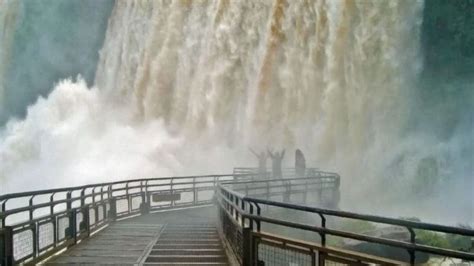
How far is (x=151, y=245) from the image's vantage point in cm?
1317

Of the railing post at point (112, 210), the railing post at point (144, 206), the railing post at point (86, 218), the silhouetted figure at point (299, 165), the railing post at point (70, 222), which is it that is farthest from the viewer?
the silhouetted figure at point (299, 165)

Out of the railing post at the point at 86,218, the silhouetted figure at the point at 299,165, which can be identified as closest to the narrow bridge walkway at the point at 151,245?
the railing post at the point at 86,218

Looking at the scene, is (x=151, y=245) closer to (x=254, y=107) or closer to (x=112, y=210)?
(x=112, y=210)

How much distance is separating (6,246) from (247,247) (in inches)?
142

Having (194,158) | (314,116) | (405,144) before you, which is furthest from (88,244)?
(194,158)

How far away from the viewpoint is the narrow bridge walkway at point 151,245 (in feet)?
37.0

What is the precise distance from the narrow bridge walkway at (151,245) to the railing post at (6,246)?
5.50 feet

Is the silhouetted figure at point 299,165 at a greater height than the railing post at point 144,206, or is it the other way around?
the silhouetted figure at point 299,165

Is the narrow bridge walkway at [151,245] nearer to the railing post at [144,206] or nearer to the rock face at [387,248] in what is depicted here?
the railing post at [144,206]

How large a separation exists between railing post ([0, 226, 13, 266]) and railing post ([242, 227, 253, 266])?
350cm

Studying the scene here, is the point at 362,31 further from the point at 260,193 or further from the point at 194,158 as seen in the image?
the point at 260,193

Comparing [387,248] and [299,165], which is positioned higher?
[299,165]

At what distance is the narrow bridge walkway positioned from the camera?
11266 millimetres

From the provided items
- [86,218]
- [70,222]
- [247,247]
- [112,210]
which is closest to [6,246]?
[247,247]
